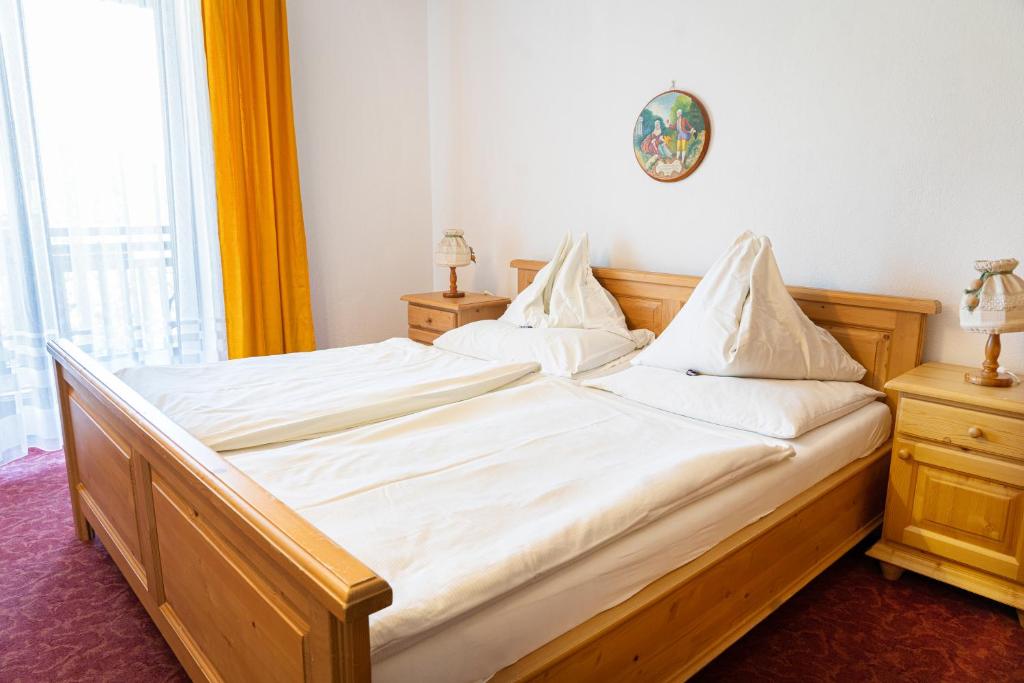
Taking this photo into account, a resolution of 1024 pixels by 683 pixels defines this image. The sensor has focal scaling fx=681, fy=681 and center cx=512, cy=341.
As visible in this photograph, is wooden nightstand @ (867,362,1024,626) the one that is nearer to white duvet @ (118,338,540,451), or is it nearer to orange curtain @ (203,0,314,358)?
white duvet @ (118,338,540,451)

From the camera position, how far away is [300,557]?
94 centimetres

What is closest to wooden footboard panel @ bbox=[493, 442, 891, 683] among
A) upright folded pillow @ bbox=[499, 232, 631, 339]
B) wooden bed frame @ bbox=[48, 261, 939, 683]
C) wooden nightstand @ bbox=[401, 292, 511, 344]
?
wooden bed frame @ bbox=[48, 261, 939, 683]

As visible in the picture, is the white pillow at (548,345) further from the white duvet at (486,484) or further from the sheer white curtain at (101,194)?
the sheer white curtain at (101,194)

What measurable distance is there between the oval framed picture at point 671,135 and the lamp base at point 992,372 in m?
1.32

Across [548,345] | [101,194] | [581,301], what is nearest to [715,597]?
[548,345]

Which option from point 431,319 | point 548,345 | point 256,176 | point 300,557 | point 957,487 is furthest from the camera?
point 431,319

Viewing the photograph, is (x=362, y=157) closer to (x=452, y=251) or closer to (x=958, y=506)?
(x=452, y=251)

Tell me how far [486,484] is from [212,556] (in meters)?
0.60

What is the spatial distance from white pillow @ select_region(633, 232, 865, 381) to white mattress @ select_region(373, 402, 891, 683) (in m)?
0.37

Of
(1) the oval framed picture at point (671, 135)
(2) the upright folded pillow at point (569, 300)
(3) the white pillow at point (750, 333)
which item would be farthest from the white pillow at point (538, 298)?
(3) the white pillow at point (750, 333)

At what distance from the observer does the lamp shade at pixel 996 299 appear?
2.02m

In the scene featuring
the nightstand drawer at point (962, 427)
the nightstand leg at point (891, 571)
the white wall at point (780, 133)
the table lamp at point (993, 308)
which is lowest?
the nightstand leg at point (891, 571)

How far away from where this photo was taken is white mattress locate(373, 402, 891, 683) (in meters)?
1.12

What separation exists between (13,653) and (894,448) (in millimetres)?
2657
